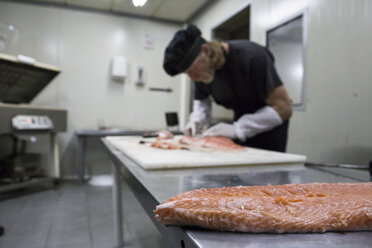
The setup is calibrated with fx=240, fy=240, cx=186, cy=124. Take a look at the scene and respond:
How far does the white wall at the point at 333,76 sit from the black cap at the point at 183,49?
48 centimetres

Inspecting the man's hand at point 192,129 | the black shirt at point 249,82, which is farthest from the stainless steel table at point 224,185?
the man's hand at point 192,129

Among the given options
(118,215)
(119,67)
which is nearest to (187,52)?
(118,215)

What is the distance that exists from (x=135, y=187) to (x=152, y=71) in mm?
3713

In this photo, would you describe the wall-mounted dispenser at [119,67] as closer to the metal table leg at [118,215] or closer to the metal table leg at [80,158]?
the metal table leg at [80,158]

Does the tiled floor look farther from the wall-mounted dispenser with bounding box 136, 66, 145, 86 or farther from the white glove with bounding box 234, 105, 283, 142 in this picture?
the wall-mounted dispenser with bounding box 136, 66, 145, 86

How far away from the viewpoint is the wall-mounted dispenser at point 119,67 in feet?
13.2

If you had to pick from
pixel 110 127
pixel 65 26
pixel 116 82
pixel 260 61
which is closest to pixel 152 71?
pixel 116 82

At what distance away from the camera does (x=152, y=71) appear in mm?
4285

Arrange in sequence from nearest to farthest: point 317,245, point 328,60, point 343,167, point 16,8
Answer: point 317,245 → point 343,167 → point 328,60 → point 16,8

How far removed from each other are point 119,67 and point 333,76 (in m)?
3.27

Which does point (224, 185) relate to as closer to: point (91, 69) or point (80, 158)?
point (80, 158)

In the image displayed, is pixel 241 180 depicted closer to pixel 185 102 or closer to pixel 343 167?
pixel 343 167

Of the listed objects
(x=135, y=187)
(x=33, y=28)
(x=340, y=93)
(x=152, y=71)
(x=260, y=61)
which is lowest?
(x=135, y=187)

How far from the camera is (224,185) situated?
0.72 meters
